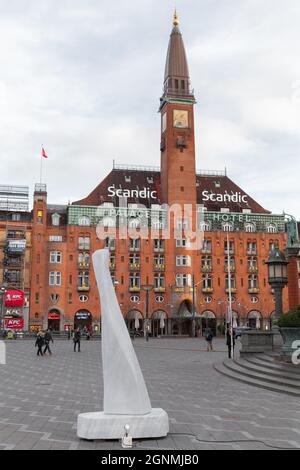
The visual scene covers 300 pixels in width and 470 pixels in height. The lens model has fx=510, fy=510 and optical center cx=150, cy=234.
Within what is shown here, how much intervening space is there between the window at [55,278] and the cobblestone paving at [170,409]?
52453 millimetres

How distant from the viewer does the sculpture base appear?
10.1 metres

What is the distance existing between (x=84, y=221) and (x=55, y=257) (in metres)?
7.29

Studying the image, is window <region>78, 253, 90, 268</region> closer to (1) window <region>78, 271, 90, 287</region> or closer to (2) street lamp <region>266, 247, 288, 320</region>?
(1) window <region>78, 271, 90, 287</region>

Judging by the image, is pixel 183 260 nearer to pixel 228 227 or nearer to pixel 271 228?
pixel 228 227

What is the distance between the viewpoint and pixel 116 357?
10.8 m

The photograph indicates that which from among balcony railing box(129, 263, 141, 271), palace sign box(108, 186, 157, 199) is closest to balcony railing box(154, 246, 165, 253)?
balcony railing box(129, 263, 141, 271)

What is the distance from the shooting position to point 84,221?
8056 cm

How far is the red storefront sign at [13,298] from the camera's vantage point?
73.6 metres

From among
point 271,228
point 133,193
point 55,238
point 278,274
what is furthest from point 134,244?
point 278,274

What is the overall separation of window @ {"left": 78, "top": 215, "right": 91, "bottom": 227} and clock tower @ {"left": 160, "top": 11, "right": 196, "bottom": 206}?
42.7ft

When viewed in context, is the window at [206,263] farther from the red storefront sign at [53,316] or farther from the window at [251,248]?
the red storefront sign at [53,316]

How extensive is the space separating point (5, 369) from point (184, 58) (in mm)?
70842
